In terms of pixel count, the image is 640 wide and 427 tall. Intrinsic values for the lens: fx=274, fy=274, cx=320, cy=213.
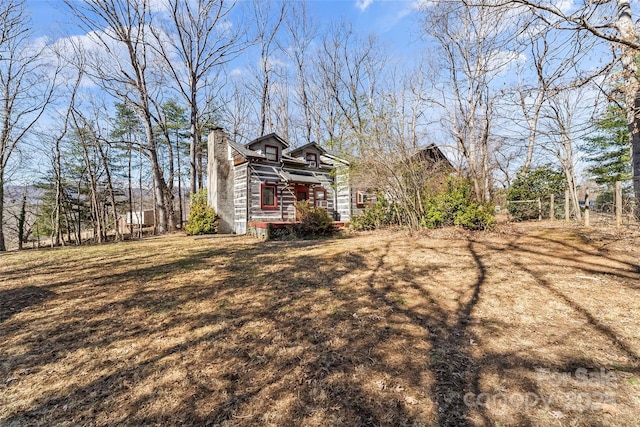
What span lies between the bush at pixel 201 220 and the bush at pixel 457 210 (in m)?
10.1

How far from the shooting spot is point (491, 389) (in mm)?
2129

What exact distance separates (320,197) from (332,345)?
13877 mm

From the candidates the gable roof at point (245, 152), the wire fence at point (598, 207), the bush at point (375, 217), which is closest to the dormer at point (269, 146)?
the gable roof at point (245, 152)

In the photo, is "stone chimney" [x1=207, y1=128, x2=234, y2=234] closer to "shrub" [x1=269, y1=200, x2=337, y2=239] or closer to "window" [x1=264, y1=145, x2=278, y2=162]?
"window" [x1=264, y1=145, x2=278, y2=162]

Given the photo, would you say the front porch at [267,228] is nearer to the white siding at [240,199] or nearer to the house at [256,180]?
the house at [256,180]

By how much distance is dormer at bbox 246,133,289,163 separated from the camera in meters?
13.9

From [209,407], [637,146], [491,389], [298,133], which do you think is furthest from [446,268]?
[298,133]

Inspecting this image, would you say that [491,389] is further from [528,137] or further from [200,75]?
[200,75]

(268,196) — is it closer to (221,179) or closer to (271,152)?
(271,152)

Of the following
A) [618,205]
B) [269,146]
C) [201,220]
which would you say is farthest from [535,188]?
[201,220]

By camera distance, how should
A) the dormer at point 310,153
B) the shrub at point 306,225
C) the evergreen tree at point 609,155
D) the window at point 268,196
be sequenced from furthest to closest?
1. the dormer at point 310,153
2. the evergreen tree at point 609,155
3. the window at point 268,196
4. the shrub at point 306,225

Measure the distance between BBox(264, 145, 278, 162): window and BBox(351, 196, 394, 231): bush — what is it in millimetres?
5419

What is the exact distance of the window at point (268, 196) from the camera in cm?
1379

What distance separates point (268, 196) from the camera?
14.2 m
